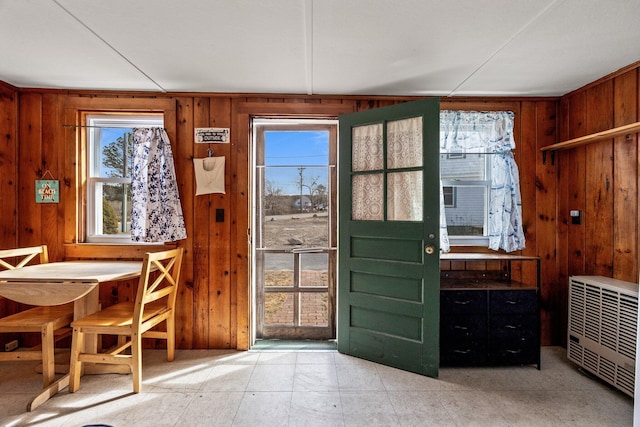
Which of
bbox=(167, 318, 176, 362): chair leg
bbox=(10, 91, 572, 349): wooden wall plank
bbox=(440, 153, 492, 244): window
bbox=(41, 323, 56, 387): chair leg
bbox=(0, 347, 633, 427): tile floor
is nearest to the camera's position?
bbox=(0, 347, 633, 427): tile floor

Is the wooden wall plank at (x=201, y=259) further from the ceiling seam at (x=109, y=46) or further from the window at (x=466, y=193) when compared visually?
the window at (x=466, y=193)

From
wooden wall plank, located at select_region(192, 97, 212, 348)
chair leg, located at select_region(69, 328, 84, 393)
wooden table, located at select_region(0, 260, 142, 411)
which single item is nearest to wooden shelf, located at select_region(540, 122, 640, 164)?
wooden wall plank, located at select_region(192, 97, 212, 348)

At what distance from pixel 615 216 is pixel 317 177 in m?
2.42

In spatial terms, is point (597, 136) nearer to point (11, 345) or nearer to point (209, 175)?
point (209, 175)

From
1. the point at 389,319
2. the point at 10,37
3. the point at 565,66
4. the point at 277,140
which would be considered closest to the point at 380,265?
the point at 389,319

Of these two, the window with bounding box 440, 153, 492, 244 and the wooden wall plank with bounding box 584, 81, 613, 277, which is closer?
the wooden wall plank with bounding box 584, 81, 613, 277

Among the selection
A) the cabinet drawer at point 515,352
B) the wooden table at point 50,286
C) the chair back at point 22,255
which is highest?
the chair back at point 22,255

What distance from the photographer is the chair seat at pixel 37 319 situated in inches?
85.8

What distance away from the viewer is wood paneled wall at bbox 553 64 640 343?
2.38 meters

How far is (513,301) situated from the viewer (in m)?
2.53

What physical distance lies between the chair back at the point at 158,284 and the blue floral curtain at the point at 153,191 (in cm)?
25

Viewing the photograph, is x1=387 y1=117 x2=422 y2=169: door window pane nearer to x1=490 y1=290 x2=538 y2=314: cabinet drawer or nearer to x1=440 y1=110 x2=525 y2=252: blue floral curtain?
x1=440 y1=110 x2=525 y2=252: blue floral curtain

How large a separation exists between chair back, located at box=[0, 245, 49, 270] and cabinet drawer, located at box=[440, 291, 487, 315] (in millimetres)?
3275

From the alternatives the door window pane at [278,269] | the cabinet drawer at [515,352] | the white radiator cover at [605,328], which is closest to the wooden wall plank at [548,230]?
the white radiator cover at [605,328]
